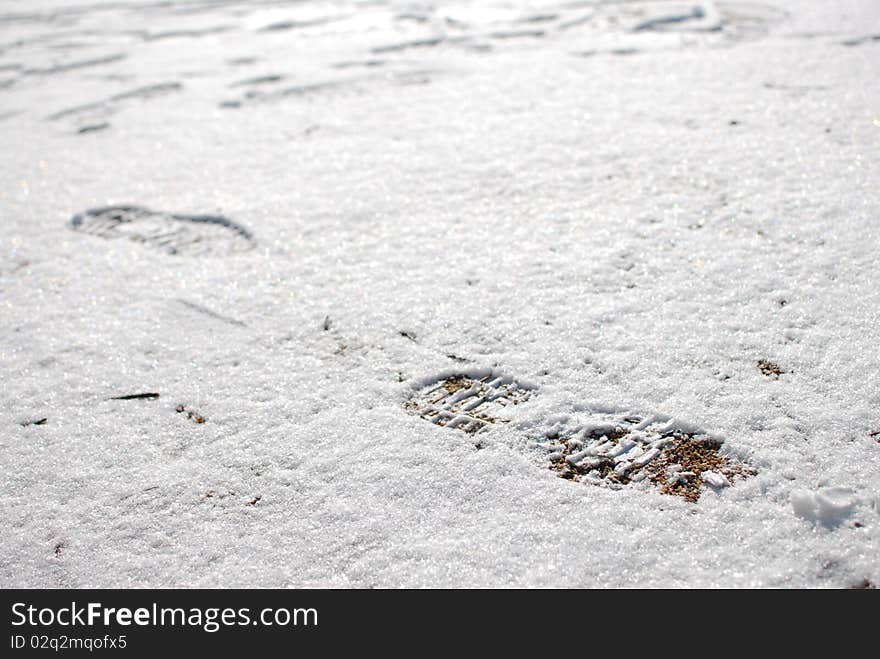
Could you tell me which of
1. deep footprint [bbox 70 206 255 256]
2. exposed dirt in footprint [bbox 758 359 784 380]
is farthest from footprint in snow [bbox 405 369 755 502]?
deep footprint [bbox 70 206 255 256]

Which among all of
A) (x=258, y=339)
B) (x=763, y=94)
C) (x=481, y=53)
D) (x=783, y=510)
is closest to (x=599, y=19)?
(x=481, y=53)

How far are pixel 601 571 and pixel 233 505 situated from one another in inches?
24.8

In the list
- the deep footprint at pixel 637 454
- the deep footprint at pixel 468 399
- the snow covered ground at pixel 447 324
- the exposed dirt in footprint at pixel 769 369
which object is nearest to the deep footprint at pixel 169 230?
the snow covered ground at pixel 447 324

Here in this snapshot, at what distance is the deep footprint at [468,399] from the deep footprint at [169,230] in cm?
90

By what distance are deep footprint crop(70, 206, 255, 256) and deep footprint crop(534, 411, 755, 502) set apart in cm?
120

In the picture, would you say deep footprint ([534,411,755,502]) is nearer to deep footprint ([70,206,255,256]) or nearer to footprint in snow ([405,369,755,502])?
footprint in snow ([405,369,755,502])

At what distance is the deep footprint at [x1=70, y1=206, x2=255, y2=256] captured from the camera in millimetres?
2203

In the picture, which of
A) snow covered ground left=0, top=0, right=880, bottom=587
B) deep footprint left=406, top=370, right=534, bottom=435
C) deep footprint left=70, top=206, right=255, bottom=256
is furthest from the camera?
deep footprint left=70, top=206, right=255, bottom=256

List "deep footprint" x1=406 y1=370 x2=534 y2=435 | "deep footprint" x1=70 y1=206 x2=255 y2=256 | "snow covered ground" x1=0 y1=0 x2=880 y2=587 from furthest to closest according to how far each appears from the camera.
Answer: "deep footprint" x1=70 y1=206 x2=255 y2=256 → "deep footprint" x1=406 y1=370 x2=534 y2=435 → "snow covered ground" x1=0 y1=0 x2=880 y2=587

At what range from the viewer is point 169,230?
2.32 m

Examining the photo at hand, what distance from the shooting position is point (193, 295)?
1942 mm

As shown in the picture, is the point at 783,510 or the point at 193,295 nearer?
the point at 783,510

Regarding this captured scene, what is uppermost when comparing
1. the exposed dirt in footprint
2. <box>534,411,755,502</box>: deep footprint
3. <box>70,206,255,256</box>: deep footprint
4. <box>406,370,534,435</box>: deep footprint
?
<box>70,206,255,256</box>: deep footprint
